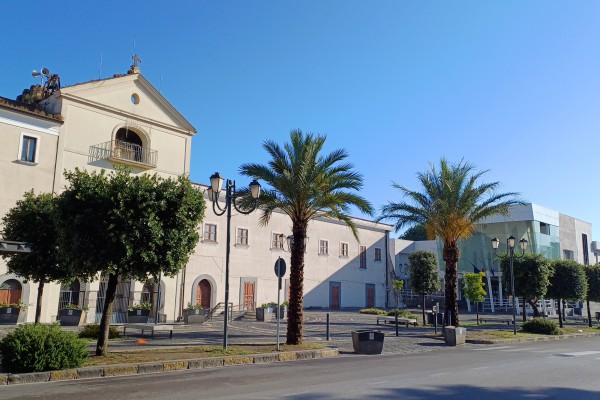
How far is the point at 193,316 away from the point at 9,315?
8499 millimetres

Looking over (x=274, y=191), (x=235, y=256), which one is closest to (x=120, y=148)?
(x=235, y=256)

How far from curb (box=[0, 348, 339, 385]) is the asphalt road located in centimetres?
45

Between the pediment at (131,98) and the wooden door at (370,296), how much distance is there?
21.4 metres

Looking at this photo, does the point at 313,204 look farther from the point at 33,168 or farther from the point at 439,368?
the point at 33,168

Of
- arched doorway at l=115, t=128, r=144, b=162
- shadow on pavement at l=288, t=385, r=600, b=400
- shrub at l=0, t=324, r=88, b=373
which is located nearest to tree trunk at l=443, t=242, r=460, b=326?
shadow on pavement at l=288, t=385, r=600, b=400

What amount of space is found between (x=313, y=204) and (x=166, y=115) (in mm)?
14807

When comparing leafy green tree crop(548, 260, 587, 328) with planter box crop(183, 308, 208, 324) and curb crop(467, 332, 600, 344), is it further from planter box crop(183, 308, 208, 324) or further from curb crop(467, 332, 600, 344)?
planter box crop(183, 308, 208, 324)

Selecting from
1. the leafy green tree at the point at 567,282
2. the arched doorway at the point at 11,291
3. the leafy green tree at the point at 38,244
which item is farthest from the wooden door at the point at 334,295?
the leafy green tree at the point at 38,244

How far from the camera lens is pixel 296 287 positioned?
1838 cm

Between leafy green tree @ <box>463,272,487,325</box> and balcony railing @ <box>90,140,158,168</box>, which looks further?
leafy green tree @ <box>463,272,487,325</box>

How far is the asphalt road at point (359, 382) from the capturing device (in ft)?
28.7

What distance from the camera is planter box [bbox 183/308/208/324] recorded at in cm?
2733

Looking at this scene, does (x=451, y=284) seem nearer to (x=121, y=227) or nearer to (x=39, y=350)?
(x=121, y=227)

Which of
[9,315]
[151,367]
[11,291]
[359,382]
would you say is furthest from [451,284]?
[11,291]
